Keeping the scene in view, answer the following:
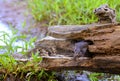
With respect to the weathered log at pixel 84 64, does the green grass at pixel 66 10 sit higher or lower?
higher

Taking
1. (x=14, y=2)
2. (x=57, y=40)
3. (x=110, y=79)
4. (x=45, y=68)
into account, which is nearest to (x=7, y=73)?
(x=45, y=68)

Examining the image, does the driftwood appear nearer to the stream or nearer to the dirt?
the stream

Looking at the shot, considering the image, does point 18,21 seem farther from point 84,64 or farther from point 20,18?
point 84,64

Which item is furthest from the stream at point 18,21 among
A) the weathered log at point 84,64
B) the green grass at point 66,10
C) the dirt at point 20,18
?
the weathered log at point 84,64

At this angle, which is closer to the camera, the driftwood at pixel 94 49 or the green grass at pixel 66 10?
the driftwood at pixel 94 49

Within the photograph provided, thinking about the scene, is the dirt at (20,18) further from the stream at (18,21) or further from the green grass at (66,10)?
the green grass at (66,10)

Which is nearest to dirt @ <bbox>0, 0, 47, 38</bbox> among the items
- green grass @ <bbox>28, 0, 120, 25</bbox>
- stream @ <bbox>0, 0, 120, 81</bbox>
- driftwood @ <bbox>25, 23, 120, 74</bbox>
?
stream @ <bbox>0, 0, 120, 81</bbox>
